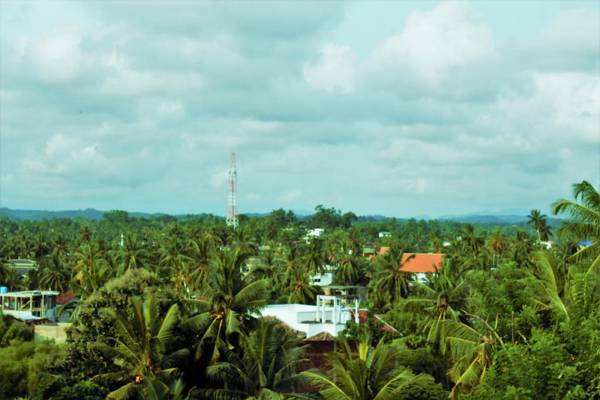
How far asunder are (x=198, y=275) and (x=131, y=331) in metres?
25.2

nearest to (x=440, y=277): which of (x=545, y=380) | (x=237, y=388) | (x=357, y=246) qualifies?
(x=237, y=388)

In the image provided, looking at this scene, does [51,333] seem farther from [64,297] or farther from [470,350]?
[64,297]

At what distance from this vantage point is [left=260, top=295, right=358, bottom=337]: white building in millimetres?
38312

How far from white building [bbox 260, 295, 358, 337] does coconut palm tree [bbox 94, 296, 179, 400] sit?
9982mm

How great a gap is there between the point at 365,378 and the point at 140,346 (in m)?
8.98

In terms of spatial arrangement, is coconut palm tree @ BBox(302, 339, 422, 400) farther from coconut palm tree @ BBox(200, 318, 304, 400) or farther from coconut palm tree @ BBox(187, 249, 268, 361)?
coconut palm tree @ BBox(187, 249, 268, 361)

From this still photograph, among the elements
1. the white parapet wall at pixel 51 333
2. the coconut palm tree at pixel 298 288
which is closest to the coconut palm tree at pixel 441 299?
the white parapet wall at pixel 51 333

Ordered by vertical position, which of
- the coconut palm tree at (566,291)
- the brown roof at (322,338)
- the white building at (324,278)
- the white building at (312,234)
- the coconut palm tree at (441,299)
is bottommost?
the brown roof at (322,338)

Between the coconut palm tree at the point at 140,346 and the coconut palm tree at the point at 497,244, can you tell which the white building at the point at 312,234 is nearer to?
the coconut palm tree at the point at 497,244

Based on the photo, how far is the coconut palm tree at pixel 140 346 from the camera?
2758cm

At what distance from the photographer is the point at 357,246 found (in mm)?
110875

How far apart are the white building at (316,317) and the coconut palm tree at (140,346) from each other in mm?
9982

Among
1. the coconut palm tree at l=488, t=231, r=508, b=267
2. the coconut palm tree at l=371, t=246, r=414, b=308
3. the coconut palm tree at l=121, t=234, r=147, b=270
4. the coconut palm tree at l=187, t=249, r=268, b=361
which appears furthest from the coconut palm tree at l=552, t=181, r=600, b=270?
the coconut palm tree at l=488, t=231, r=508, b=267

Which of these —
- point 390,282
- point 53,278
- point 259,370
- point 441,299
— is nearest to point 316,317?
point 441,299
